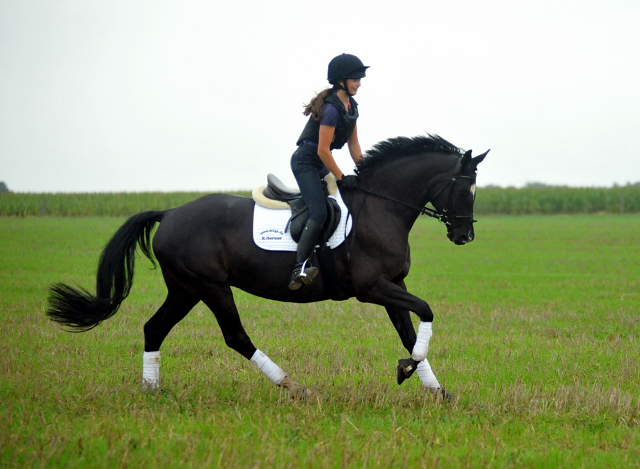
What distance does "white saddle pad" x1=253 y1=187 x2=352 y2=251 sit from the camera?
6609 mm

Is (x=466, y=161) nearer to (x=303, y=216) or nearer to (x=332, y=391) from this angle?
(x=303, y=216)

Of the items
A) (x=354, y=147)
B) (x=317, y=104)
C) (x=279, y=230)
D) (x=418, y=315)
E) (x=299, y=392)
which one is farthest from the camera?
(x=354, y=147)

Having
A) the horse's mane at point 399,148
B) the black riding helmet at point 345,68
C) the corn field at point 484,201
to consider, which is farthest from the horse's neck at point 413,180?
the corn field at point 484,201

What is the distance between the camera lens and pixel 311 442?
494 cm

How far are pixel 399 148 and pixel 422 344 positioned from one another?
210cm

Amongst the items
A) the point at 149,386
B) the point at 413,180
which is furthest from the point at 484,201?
the point at 149,386

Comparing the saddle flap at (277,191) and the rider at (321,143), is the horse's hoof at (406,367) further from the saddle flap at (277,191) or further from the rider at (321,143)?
the saddle flap at (277,191)

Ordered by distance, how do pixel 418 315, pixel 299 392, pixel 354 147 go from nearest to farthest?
pixel 418 315 < pixel 299 392 < pixel 354 147

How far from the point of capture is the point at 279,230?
6676 mm

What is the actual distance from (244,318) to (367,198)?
5.35 meters

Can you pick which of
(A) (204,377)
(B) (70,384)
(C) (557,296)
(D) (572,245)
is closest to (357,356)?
(A) (204,377)

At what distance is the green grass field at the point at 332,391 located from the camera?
184 inches

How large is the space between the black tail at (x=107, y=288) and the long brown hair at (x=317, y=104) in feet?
6.78

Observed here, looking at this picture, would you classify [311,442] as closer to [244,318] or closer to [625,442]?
[625,442]
